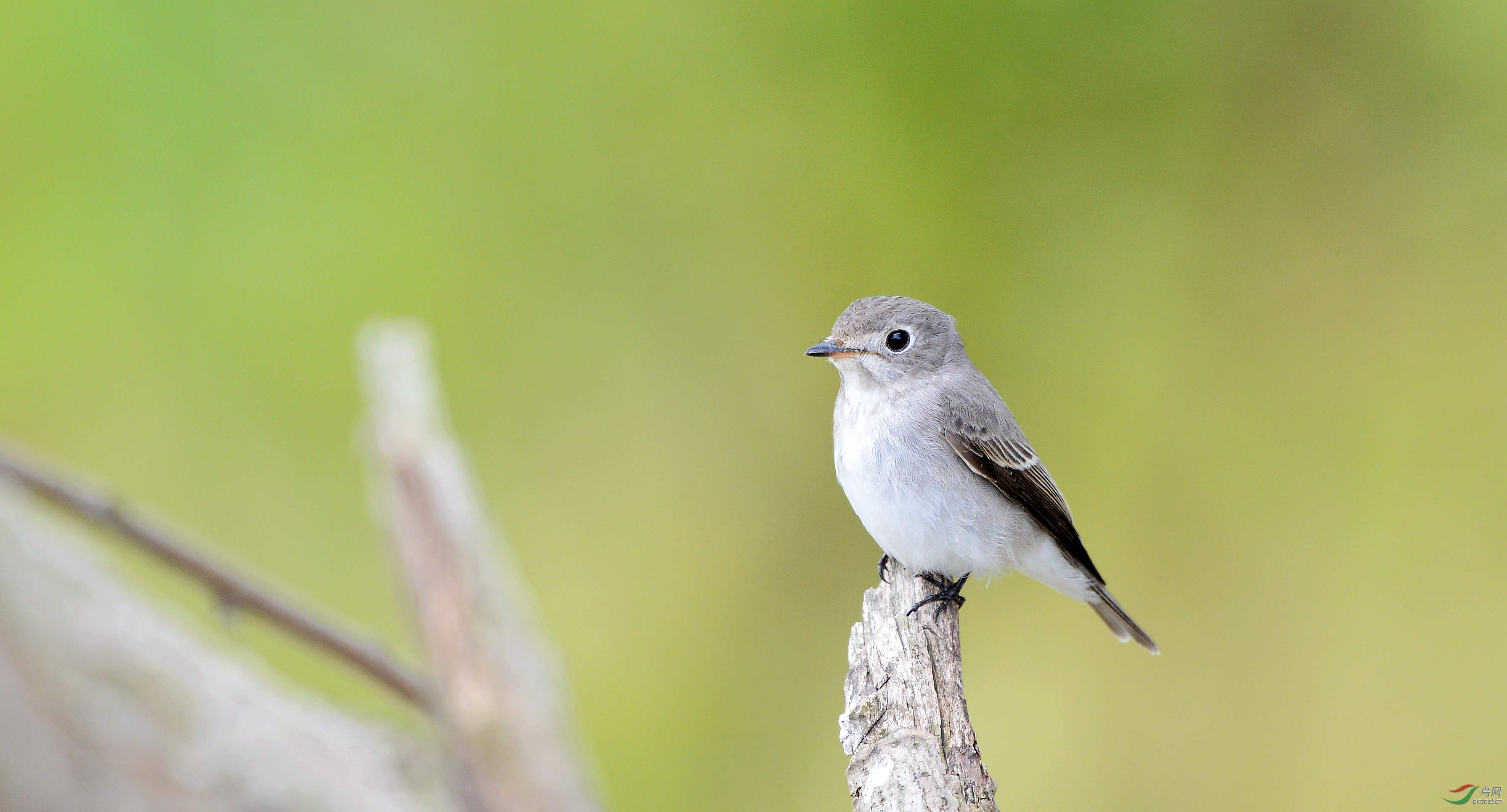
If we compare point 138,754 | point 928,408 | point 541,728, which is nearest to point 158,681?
point 138,754

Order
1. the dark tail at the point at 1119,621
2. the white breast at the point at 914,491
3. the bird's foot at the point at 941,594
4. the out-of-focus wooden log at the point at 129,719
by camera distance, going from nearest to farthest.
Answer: the out-of-focus wooden log at the point at 129,719
the bird's foot at the point at 941,594
the white breast at the point at 914,491
the dark tail at the point at 1119,621

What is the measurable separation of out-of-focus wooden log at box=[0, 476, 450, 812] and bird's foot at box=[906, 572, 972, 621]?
154 cm

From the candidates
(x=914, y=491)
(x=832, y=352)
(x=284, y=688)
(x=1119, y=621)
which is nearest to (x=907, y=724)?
(x=914, y=491)

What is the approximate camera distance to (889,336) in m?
2.70

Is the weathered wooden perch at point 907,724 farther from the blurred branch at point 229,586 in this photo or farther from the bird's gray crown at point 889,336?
the blurred branch at point 229,586

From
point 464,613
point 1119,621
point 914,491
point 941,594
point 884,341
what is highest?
point 1119,621

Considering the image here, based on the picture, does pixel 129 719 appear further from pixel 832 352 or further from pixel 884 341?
pixel 884 341

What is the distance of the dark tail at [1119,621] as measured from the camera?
314 cm

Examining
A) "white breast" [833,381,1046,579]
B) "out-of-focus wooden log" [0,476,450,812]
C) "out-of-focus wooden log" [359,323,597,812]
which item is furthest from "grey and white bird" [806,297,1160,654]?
"out-of-focus wooden log" [0,476,450,812]

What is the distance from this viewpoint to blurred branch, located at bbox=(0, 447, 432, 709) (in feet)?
3.43

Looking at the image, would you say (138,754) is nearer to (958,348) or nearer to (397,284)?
(958,348)

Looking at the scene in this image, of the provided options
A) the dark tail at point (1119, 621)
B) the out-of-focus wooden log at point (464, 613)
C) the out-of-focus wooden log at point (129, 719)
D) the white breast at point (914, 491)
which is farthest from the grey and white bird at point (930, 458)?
the out-of-focus wooden log at point (129, 719)

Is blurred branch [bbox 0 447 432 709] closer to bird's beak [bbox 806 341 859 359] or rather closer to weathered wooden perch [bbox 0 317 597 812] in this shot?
weathered wooden perch [bbox 0 317 597 812]

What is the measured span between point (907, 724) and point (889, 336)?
1.10 meters
